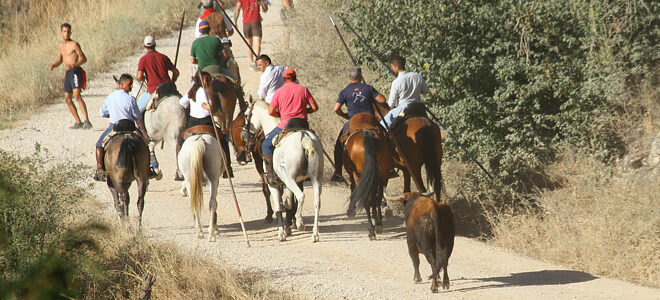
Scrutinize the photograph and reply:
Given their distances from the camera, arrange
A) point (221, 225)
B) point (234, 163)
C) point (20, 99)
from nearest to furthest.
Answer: point (221, 225), point (234, 163), point (20, 99)

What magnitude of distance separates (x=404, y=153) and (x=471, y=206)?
102 inches

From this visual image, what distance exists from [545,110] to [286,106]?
485 centimetres

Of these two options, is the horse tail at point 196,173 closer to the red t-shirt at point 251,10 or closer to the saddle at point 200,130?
the saddle at point 200,130

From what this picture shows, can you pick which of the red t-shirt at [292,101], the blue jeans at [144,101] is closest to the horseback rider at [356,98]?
the red t-shirt at [292,101]

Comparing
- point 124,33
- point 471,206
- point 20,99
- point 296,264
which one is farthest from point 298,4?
point 296,264

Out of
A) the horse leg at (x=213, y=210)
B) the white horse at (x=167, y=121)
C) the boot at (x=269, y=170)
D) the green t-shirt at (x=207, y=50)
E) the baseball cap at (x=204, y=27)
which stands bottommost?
the horse leg at (x=213, y=210)

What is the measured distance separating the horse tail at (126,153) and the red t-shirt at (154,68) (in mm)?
2936

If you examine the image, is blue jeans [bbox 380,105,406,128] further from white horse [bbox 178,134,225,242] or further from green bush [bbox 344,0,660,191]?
white horse [bbox 178,134,225,242]

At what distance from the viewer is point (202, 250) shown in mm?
11352

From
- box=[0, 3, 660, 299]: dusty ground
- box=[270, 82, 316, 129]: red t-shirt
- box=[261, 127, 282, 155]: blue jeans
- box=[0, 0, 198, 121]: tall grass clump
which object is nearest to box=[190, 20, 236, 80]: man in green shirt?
box=[0, 3, 660, 299]: dusty ground

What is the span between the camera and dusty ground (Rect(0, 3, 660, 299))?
9852 mm

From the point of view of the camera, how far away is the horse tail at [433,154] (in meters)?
12.8

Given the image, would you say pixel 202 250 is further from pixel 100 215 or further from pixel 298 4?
pixel 298 4

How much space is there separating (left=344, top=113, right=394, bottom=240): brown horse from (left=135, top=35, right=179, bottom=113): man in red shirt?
160 inches
